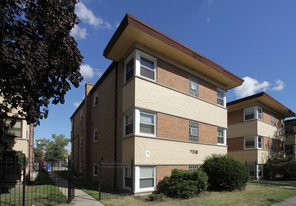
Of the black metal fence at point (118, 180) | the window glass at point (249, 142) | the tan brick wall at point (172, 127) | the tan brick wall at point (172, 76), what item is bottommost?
the black metal fence at point (118, 180)

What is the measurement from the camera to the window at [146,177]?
11.0m

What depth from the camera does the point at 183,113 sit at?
13.7 meters

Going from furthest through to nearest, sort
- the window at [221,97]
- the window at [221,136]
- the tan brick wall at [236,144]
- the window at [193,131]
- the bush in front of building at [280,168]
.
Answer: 1. the tan brick wall at [236,144]
2. the bush in front of building at [280,168]
3. the window at [221,97]
4. the window at [221,136]
5. the window at [193,131]

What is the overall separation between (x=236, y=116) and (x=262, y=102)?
120 inches

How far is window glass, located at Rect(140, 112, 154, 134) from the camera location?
11.5m

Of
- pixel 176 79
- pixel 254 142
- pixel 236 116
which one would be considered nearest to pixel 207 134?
pixel 176 79

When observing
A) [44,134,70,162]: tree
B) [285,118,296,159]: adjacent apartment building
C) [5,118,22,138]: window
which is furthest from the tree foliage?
[285,118,296,159]: adjacent apartment building

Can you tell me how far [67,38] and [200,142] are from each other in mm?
10540

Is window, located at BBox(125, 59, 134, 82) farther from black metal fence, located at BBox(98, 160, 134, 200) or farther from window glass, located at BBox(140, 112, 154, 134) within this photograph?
black metal fence, located at BBox(98, 160, 134, 200)

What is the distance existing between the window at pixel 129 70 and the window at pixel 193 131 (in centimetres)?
511

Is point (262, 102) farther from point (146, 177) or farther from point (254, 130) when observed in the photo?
point (146, 177)

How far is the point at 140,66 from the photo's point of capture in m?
11.9

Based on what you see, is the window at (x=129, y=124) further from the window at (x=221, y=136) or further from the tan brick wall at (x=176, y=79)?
the window at (x=221, y=136)

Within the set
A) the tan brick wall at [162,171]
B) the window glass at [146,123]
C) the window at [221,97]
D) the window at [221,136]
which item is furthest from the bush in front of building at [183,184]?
the window at [221,97]
